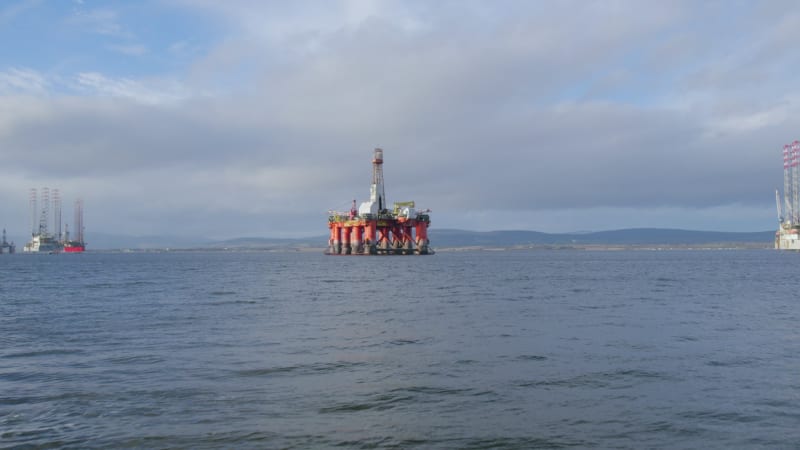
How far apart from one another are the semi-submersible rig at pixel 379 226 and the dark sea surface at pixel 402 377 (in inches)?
3996

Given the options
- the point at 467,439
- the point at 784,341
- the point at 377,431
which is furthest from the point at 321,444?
the point at 784,341

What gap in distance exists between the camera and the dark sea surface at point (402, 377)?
12.7 metres

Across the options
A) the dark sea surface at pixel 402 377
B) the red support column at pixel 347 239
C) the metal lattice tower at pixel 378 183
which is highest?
the metal lattice tower at pixel 378 183

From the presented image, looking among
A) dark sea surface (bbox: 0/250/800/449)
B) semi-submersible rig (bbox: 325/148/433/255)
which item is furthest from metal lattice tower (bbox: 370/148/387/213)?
dark sea surface (bbox: 0/250/800/449)

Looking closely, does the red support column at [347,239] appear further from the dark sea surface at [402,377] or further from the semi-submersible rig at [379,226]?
the dark sea surface at [402,377]

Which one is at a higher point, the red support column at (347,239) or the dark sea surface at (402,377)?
the red support column at (347,239)

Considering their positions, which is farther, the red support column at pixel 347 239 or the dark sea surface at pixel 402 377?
the red support column at pixel 347 239

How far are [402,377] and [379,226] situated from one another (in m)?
121

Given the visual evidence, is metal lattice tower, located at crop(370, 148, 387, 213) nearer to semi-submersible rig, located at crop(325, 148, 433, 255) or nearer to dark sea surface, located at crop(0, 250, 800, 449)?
semi-submersible rig, located at crop(325, 148, 433, 255)

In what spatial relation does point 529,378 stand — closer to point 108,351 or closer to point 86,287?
point 108,351

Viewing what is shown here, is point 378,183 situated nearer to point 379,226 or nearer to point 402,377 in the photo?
point 379,226

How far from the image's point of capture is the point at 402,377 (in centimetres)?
1778

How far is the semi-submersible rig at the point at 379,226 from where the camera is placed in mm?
137500

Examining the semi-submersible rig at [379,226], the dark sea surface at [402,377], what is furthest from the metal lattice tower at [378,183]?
the dark sea surface at [402,377]
